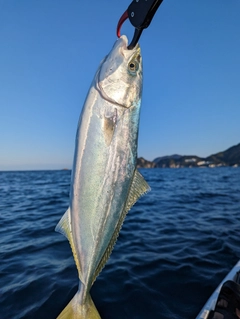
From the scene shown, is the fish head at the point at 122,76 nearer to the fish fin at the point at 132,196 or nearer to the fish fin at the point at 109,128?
the fish fin at the point at 109,128

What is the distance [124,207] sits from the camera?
2.41 m

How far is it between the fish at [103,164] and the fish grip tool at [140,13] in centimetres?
34

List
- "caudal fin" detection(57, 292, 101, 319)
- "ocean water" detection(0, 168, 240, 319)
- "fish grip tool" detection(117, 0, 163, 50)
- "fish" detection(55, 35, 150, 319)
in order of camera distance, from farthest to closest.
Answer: "ocean water" detection(0, 168, 240, 319) < "caudal fin" detection(57, 292, 101, 319) < "fish" detection(55, 35, 150, 319) < "fish grip tool" detection(117, 0, 163, 50)

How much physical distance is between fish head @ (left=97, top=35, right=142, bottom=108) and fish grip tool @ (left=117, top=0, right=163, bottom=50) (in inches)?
10.6

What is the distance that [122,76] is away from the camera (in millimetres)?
2275

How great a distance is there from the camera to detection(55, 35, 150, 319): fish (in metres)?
2.20

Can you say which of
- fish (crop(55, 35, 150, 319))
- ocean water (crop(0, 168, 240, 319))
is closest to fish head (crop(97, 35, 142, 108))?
fish (crop(55, 35, 150, 319))

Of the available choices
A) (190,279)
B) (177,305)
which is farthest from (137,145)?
(190,279)

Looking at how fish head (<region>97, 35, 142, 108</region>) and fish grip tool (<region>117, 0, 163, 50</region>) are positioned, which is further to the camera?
fish head (<region>97, 35, 142, 108</region>)

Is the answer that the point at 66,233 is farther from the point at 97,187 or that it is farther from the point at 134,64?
the point at 134,64

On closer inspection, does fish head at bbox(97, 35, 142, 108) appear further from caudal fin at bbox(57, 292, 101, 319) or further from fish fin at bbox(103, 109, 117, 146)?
caudal fin at bbox(57, 292, 101, 319)

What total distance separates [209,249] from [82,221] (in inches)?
254

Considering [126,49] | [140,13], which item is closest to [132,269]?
[126,49]

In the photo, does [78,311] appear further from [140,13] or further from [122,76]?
[140,13]
